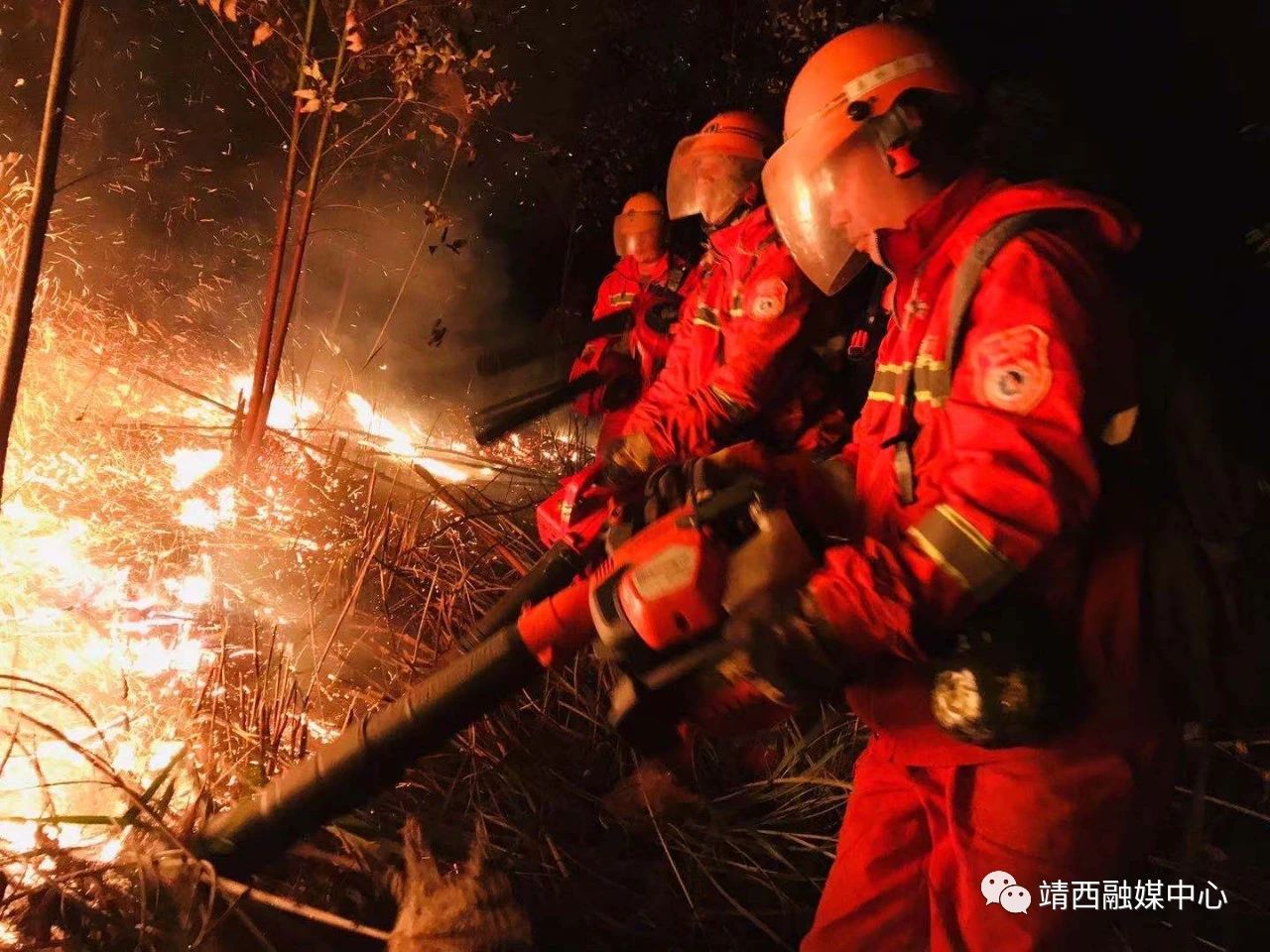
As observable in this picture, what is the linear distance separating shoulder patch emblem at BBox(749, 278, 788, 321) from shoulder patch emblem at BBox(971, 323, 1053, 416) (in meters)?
1.69

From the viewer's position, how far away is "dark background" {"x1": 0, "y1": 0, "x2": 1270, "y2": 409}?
8.91 ft

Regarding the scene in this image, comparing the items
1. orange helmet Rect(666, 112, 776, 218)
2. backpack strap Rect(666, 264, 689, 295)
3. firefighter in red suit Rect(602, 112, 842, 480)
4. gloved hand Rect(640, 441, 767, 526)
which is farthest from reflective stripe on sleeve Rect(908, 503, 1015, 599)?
backpack strap Rect(666, 264, 689, 295)

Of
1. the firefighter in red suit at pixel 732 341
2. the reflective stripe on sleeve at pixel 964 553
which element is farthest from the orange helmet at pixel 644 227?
the reflective stripe on sleeve at pixel 964 553

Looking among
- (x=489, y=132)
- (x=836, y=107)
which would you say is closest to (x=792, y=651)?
(x=836, y=107)

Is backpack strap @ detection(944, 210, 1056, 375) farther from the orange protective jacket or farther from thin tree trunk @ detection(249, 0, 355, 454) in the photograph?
thin tree trunk @ detection(249, 0, 355, 454)

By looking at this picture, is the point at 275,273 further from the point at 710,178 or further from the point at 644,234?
the point at 710,178

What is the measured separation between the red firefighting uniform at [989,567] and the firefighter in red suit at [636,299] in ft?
8.70

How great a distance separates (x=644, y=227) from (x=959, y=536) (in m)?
4.23

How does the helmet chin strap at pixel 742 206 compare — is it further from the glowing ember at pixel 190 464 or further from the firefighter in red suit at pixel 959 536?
the glowing ember at pixel 190 464

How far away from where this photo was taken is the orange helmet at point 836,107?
2.04m

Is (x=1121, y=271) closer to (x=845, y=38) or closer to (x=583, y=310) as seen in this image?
(x=845, y=38)

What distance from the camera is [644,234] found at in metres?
5.15

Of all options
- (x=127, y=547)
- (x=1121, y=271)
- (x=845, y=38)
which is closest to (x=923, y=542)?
(x=1121, y=271)

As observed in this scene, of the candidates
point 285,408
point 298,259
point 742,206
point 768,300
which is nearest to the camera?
point 768,300
